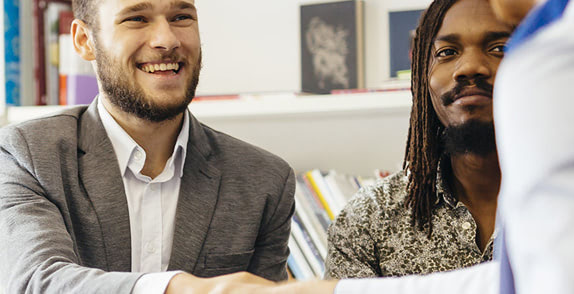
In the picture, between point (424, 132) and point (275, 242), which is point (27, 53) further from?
point (424, 132)

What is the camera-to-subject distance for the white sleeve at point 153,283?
2.76 feet

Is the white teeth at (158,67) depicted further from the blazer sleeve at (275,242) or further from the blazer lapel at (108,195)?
the blazer sleeve at (275,242)

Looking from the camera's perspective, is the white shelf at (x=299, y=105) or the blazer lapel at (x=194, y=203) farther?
the white shelf at (x=299, y=105)

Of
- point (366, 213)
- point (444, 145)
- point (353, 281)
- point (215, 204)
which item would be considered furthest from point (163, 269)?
point (353, 281)

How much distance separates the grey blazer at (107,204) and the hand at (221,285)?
0.27m

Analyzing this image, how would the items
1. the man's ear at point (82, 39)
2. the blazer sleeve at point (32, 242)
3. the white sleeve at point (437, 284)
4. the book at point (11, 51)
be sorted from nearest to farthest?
the white sleeve at point (437, 284) → the blazer sleeve at point (32, 242) → the man's ear at point (82, 39) → the book at point (11, 51)

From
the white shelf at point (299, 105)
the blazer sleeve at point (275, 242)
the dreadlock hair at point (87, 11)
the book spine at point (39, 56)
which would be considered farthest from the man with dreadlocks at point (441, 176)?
the book spine at point (39, 56)

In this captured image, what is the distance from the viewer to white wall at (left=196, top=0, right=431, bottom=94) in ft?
6.25

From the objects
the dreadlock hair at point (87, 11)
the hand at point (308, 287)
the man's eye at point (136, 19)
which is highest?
the dreadlock hair at point (87, 11)

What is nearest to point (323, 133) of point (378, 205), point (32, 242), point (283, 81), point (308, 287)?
point (283, 81)

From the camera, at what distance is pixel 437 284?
2.13 feet

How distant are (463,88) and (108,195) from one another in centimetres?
69

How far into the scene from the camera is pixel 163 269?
1.36 meters

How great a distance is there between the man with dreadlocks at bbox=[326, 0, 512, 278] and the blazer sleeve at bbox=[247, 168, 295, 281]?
14 cm
